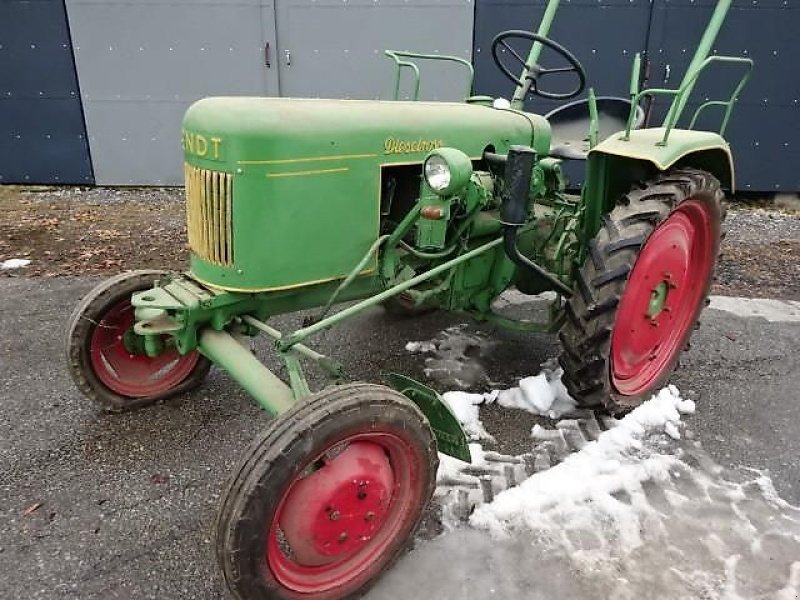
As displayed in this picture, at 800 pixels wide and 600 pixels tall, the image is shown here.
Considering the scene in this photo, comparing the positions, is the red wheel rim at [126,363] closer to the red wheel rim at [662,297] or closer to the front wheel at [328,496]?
the front wheel at [328,496]

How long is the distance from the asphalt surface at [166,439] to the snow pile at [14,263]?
31.3 inches

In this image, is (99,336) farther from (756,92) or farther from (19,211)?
(756,92)

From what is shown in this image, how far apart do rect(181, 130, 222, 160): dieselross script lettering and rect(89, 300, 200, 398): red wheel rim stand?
899 millimetres

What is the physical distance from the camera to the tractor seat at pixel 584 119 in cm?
393

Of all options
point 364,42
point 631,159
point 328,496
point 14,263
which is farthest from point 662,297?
point 364,42

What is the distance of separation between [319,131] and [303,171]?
0.15 m

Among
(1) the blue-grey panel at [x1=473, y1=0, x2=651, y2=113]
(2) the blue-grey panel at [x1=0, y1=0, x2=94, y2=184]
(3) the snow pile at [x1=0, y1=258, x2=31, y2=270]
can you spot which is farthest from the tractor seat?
(2) the blue-grey panel at [x1=0, y1=0, x2=94, y2=184]

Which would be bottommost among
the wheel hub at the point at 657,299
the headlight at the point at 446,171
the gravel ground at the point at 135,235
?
the gravel ground at the point at 135,235

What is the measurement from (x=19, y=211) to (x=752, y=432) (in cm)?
665

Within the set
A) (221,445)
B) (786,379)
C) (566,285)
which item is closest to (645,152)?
(566,285)

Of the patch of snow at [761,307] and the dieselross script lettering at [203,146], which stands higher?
the dieselross script lettering at [203,146]

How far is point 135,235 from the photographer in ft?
18.8

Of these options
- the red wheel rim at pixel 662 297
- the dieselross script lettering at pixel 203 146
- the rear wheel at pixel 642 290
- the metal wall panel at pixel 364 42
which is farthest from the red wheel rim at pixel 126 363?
the metal wall panel at pixel 364 42

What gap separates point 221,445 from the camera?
2.74 m
